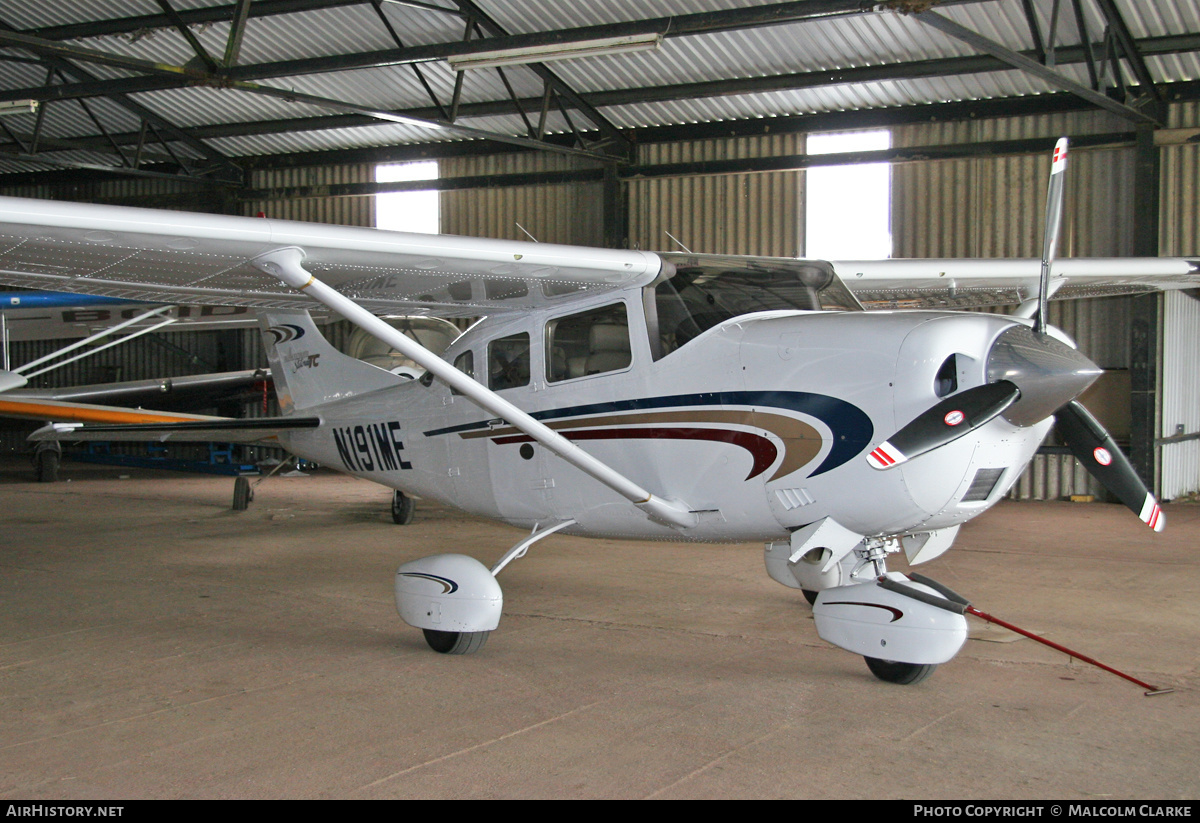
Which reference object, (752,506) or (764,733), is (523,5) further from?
(764,733)

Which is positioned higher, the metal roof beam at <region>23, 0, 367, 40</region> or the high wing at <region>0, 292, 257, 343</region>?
the metal roof beam at <region>23, 0, 367, 40</region>

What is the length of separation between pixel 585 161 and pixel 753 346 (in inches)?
488

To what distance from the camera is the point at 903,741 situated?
3768 millimetres

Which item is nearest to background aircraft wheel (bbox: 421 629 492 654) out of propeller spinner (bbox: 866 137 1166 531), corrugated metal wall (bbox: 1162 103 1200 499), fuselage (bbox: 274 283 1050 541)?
fuselage (bbox: 274 283 1050 541)

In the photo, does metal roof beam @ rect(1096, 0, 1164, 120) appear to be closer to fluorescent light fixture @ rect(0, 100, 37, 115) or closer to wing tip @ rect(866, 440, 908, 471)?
wing tip @ rect(866, 440, 908, 471)

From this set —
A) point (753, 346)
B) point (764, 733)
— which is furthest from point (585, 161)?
point (764, 733)

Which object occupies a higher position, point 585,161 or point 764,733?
point 585,161

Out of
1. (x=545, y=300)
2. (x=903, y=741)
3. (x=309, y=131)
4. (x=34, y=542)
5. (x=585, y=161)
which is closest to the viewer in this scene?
(x=903, y=741)

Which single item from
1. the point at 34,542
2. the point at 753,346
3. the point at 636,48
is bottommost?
the point at 34,542

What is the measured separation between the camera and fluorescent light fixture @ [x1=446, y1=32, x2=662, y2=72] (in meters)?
10.2

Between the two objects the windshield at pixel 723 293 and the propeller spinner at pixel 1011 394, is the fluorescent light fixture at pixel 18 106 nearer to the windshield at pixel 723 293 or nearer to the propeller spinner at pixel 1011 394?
the windshield at pixel 723 293

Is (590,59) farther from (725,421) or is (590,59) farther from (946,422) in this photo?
(946,422)

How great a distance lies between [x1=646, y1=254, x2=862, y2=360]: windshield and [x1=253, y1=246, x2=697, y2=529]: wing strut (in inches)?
27.9

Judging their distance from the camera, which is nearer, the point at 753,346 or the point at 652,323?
the point at 753,346
